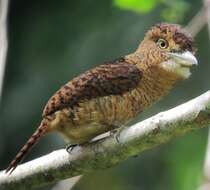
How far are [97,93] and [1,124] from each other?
79.3 inches

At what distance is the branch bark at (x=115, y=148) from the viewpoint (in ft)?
8.80

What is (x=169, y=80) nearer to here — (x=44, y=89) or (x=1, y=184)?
(x=1, y=184)

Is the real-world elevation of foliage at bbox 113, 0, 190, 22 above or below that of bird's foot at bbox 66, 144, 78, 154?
above

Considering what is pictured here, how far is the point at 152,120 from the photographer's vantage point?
9.05 ft

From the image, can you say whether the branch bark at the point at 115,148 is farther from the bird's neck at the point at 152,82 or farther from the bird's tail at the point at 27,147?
the bird's neck at the point at 152,82

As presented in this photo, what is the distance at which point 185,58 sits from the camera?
3066 millimetres

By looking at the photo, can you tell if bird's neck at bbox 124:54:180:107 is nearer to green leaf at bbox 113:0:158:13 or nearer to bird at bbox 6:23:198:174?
bird at bbox 6:23:198:174

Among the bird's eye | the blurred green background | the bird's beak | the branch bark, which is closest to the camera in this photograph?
the branch bark

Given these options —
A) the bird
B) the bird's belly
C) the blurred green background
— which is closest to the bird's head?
the bird

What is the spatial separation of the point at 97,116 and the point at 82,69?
1.77m

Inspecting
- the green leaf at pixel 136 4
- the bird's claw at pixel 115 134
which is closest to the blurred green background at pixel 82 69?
the green leaf at pixel 136 4

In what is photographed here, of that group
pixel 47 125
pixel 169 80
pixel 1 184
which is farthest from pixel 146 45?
pixel 1 184

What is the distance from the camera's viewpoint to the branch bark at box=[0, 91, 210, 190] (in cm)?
268

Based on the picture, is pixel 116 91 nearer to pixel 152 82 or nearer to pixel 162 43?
pixel 152 82
